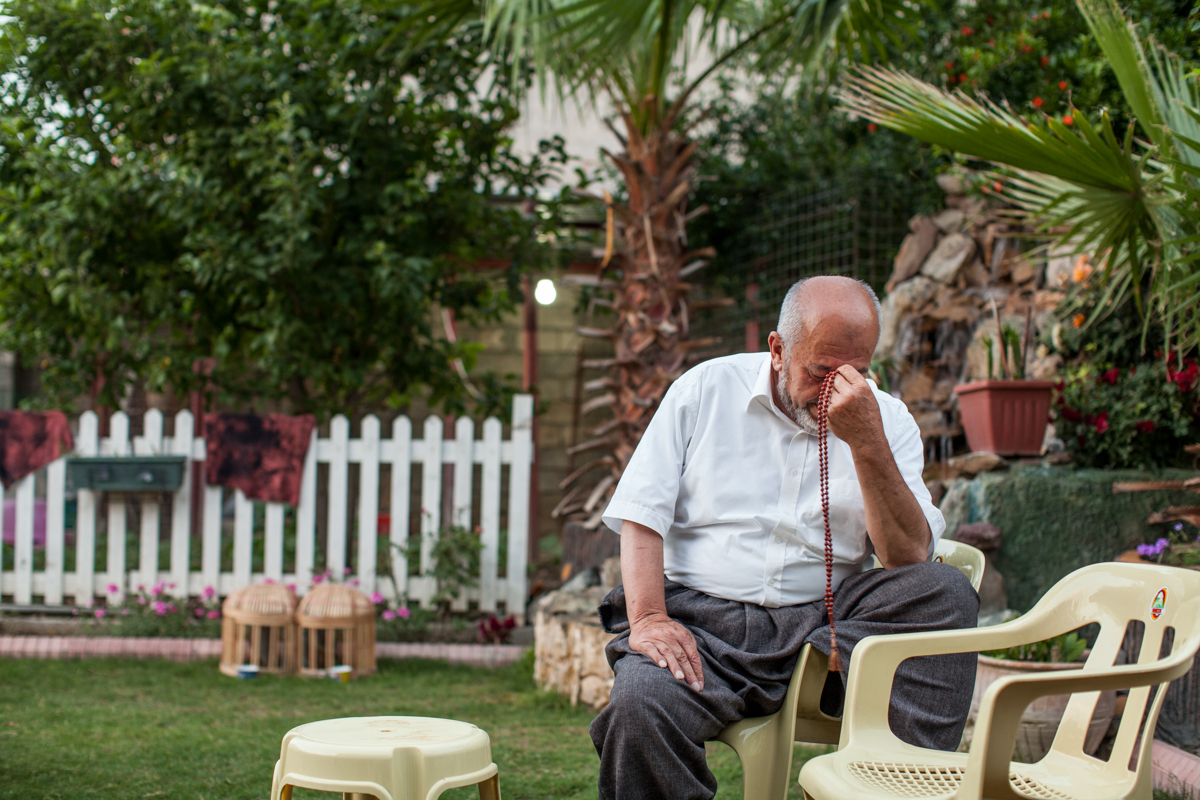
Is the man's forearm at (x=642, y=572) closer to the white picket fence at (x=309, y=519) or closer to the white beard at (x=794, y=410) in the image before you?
the white beard at (x=794, y=410)

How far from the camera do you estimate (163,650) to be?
15.0 feet

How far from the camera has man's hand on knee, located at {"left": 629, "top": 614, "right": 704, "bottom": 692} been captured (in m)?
1.76

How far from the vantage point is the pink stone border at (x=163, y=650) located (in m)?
4.50

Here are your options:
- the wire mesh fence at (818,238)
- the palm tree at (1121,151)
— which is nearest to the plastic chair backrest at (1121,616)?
the palm tree at (1121,151)

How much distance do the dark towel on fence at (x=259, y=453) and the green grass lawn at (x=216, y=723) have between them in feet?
3.28

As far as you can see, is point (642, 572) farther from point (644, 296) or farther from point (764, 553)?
point (644, 296)

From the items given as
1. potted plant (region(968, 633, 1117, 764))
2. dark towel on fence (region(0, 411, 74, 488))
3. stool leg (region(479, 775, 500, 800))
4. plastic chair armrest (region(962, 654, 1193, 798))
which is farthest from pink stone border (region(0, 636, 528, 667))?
plastic chair armrest (region(962, 654, 1193, 798))

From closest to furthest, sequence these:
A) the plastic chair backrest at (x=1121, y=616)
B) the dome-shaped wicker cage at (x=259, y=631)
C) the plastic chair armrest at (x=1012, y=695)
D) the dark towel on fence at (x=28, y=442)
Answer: the plastic chair armrest at (x=1012, y=695) < the plastic chair backrest at (x=1121, y=616) < the dome-shaped wicker cage at (x=259, y=631) < the dark towel on fence at (x=28, y=442)

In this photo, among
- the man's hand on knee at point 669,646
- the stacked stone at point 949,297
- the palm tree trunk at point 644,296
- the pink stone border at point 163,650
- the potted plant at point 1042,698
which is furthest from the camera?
the stacked stone at point 949,297

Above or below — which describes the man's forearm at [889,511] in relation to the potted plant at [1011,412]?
below

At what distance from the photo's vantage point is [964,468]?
13.9 feet

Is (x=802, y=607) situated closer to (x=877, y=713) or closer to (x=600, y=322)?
(x=877, y=713)

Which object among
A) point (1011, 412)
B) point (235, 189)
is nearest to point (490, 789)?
point (1011, 412)

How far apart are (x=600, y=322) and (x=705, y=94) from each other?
6.99 feet
